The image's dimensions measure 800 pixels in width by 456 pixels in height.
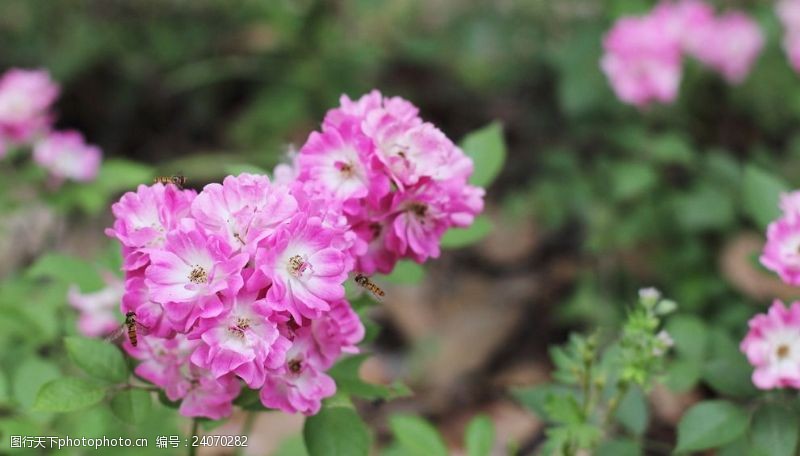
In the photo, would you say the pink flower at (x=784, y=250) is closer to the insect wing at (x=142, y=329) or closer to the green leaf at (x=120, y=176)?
the insect wing at (x=142, y=329)

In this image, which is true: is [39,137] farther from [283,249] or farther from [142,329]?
[283,249]

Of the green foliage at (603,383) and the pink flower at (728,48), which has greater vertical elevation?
the pink flower at (728,48)

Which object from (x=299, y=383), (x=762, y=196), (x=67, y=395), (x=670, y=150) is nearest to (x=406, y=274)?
(x=299, y=383)

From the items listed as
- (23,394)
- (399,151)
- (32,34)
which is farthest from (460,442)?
(32,34)

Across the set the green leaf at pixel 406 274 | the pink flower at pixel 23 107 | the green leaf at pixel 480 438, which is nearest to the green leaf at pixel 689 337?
the green leaf at pixel 480 438

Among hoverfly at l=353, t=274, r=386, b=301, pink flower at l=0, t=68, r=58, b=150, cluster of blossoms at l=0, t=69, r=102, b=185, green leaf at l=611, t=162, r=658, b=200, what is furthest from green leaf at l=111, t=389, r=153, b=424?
green leaf at l=611, t=162, r=658, b=200

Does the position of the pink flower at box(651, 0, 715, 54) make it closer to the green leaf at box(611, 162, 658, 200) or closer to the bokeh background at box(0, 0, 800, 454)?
the bokeh background at box(0, 0, 800, 454)
